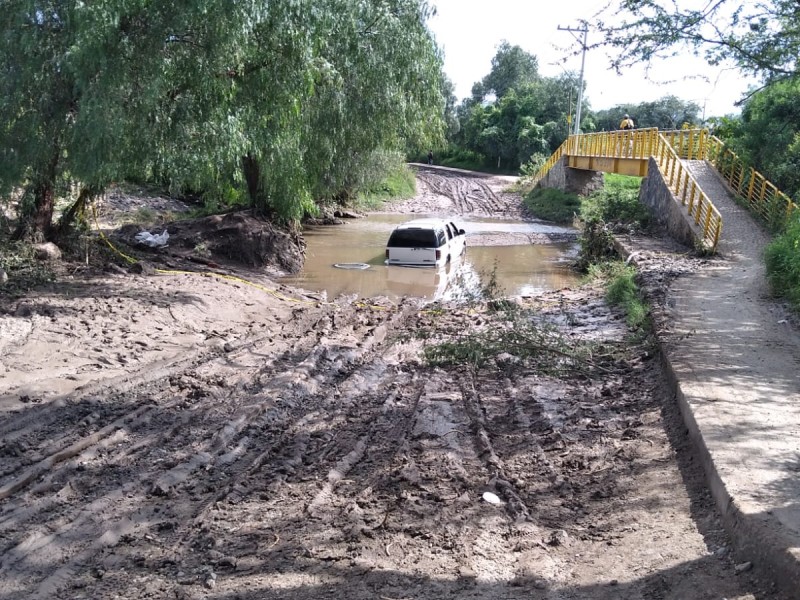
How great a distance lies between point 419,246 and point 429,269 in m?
0.69

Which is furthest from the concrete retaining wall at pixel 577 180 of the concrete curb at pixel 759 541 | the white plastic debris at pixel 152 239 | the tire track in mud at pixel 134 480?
the concrete curb at pixel 759 541

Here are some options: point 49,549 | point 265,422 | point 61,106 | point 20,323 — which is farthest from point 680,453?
point 61,106

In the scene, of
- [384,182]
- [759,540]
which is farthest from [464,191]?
[759,540]

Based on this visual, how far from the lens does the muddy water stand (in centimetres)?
1789

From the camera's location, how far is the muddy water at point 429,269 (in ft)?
58.7

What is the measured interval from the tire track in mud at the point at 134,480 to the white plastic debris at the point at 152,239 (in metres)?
9.87

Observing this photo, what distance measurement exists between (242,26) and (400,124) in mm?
8350

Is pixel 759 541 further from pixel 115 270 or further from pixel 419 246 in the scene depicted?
pixel 419 246

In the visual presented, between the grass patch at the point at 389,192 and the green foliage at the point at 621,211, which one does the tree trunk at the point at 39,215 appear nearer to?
the green foliage at the point at 621,211

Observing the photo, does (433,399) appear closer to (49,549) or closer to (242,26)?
(49,549)

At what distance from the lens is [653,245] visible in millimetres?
19125

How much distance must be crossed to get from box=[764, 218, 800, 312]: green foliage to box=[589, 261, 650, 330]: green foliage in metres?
2.18

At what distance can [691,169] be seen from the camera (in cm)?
2514

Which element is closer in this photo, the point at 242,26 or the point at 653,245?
the point at 242,26
